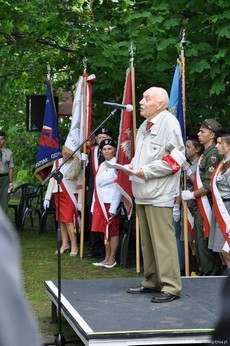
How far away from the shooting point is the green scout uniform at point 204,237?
999cm

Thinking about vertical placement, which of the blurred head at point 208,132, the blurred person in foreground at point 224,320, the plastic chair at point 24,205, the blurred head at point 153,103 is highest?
the blurred head at point 153,103

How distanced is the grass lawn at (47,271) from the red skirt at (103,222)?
0.50m

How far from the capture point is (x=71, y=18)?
42.8ft

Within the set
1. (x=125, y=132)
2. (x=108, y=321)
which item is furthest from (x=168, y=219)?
(x=125, y=132)

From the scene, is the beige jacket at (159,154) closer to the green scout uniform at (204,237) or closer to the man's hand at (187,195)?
the green scout uniform at (204,237)

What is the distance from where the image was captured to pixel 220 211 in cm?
960

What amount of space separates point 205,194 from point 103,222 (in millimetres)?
2127

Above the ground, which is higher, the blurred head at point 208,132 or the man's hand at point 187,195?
the blurred head at point 208,132

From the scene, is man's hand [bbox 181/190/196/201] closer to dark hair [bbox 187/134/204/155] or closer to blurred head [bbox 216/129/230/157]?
dark hair [bbox 187/134/204/155]

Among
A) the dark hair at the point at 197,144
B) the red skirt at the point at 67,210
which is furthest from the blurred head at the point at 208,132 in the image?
the red skirt at the point at 67,210

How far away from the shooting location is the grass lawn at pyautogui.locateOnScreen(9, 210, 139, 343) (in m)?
8.63

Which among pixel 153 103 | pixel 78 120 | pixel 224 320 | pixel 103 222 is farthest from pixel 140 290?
pixel 224 320

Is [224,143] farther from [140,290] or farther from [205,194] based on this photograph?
[140,290]

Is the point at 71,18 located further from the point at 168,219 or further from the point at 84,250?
the point at 168,219
